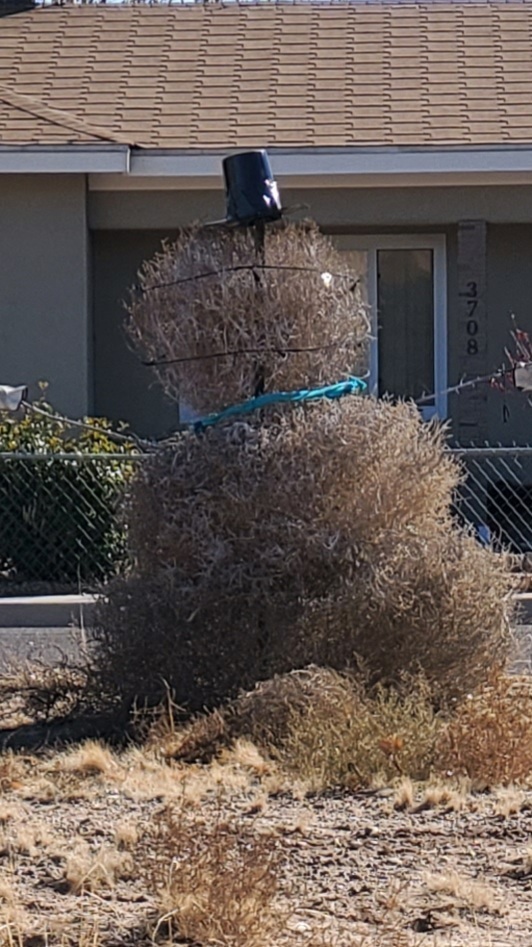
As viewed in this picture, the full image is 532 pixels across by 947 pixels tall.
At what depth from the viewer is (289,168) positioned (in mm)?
13141

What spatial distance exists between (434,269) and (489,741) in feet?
28.9

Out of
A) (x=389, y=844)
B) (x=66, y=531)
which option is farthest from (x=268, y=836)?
(x=66, y=531)

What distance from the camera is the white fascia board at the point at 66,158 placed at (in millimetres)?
12938

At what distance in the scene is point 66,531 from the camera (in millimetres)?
10867

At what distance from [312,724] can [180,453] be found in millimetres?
1371

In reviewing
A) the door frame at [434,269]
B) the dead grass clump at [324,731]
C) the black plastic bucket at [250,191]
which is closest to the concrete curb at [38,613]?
the dead grass clump at [324,731]

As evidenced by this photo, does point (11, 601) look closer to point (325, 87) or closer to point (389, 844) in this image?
point (389, 844)

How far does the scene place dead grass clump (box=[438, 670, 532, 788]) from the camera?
603cm

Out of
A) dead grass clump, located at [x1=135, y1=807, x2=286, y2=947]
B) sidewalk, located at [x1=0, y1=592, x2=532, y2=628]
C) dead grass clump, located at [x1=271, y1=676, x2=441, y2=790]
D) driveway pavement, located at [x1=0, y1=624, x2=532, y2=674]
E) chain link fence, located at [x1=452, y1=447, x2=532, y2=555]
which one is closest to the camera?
dead grass clump, located at [x1=135, y1=807, x2=286, y2=947]

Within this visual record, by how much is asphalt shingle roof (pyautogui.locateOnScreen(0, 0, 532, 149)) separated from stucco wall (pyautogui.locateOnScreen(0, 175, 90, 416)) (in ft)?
1.66

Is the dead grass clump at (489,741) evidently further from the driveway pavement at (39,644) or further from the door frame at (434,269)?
the door frame at (434,269)

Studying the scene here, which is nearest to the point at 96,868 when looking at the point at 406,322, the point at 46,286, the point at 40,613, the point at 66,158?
the point at 40,613

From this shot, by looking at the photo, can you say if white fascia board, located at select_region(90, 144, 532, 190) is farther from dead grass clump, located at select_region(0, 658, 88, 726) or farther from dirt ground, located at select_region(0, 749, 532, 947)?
dirt ground, located at select_region(0, 749, 532, 947)

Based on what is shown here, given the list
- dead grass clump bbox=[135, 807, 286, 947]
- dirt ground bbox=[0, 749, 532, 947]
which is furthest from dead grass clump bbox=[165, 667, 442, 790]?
dead grass clump bbox=[135, 807, 286, 947]
